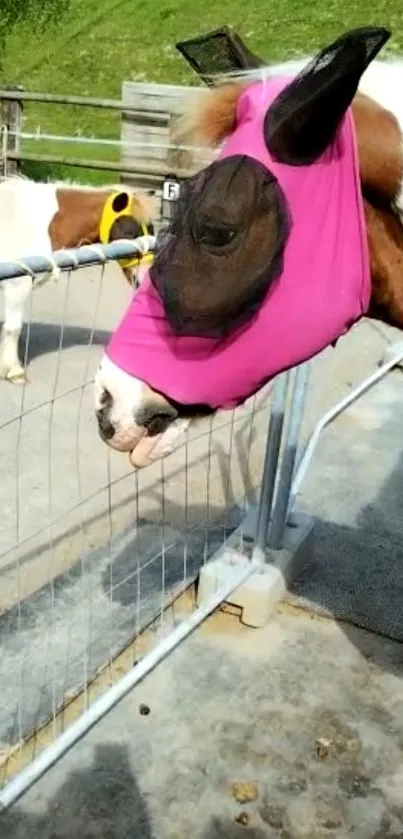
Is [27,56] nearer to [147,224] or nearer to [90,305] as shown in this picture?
[90,305]

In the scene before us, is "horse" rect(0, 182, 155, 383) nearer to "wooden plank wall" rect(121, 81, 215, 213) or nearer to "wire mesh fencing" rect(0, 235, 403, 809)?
"wire mesh fencing" rect(0, 235, 403, 809)

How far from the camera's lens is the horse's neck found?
21.0 feet

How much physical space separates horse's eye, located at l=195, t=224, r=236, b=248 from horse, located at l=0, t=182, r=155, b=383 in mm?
4656

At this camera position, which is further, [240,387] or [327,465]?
[327,465]

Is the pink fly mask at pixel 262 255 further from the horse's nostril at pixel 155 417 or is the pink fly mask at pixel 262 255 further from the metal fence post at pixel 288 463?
the metal fence post at pixel 288 463

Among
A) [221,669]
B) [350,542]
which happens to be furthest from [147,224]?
[221,669]

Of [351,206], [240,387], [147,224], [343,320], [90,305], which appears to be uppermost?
[351,206]

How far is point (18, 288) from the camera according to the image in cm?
596

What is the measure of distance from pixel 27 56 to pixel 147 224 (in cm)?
1441

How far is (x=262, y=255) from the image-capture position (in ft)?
4.76

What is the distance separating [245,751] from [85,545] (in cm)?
130

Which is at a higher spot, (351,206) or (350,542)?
(351,206)

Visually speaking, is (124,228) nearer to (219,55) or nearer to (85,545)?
(85,545)

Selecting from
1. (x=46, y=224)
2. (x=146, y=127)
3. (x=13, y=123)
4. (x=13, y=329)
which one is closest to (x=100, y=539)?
(x=13, y=329)
